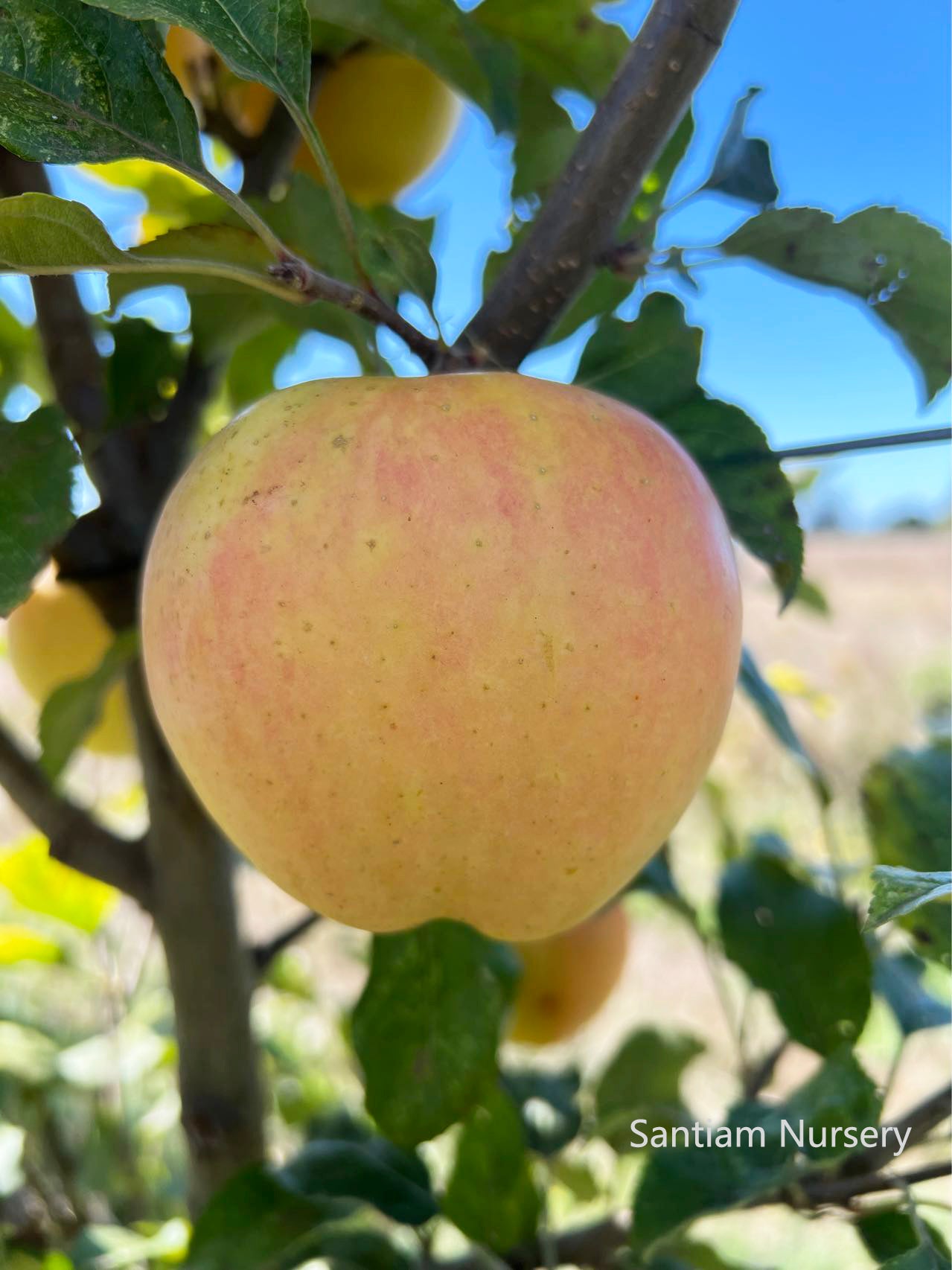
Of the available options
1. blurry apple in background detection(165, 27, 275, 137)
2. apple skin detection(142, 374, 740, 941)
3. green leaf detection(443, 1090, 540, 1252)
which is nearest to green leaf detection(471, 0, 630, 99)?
blurry apple in background detection(165, 27, 275, 137)

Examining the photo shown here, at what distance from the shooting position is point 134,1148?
0.91 m

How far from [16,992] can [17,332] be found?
0.75 meters

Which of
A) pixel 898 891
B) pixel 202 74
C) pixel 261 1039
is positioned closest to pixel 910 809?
pixel 898 891

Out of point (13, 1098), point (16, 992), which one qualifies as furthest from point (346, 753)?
point (16, 992)

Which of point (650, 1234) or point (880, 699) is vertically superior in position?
point (650, 1234)

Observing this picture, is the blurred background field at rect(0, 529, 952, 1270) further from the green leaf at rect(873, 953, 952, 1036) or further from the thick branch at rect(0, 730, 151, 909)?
the thick branch at rect(0, 730, 151, 909)

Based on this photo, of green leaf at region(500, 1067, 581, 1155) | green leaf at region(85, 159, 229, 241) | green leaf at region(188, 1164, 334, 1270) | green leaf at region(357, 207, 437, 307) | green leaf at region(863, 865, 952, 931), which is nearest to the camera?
green leaf at region(863, 865, 952, 931)

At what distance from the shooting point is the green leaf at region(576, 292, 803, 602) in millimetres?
425

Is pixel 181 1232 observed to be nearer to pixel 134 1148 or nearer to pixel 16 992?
pixel 134 1148

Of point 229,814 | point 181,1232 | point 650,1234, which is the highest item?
point 229,814

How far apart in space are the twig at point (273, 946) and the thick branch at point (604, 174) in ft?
1.20

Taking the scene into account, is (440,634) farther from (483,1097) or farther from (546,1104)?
(546,1104)

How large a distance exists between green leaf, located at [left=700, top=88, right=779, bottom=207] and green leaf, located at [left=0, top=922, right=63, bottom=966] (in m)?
0.74

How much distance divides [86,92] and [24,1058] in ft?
2.25
